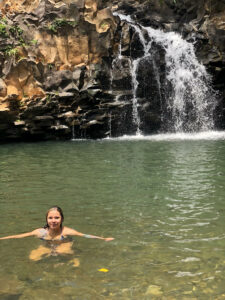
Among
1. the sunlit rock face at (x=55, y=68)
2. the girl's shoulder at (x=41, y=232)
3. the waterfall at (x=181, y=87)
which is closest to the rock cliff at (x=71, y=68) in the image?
the sunlit rock face at (x=55, y=68)

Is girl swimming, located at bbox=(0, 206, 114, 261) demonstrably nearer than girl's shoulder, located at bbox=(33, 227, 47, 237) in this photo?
Yes

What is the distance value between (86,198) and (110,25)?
707 inches

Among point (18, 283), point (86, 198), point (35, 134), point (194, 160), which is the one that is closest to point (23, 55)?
point (35, 134)

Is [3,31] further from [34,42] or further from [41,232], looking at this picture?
[41,232]

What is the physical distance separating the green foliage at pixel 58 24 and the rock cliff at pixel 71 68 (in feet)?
0.20

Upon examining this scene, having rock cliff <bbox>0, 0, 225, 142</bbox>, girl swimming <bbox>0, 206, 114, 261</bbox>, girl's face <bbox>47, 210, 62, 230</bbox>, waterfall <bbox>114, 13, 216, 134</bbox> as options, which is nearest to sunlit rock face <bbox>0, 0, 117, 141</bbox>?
rock cliff <bbox>0, 0, 225, 142</bbox>

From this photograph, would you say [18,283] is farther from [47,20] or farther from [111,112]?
[47,20]

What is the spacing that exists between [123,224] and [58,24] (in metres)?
19.4

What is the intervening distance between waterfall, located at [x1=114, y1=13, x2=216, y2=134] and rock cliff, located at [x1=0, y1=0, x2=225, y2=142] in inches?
22.5

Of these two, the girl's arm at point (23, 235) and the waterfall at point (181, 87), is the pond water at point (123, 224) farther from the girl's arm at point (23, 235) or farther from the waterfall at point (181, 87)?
the waterfall at point (181, 87)

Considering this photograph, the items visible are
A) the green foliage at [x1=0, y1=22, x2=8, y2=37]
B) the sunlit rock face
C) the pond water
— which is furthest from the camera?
the green foliage at [x1=0, y1=22, x2=8, y2=37]

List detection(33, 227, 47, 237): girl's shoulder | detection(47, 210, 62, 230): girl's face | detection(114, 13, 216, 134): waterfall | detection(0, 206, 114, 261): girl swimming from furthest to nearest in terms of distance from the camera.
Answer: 1. detection(114, 13, 216, 134): waterfall
2. detection(33, 227, 47, 237): girl's shoulder
3. detection(47, 210, 62, 230): girl's face
4. detection(0, 206, 114, 261): girl swimming

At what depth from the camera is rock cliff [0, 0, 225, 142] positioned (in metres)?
22.9

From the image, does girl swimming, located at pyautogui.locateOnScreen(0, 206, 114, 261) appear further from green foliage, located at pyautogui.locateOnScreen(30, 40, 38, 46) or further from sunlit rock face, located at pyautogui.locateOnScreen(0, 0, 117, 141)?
green foliage, located at pyautogui.locateOnScreen(30, 40, 38, 46)
